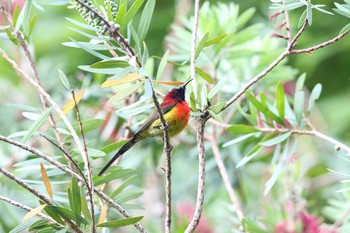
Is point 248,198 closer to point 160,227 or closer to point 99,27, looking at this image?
point 160,227

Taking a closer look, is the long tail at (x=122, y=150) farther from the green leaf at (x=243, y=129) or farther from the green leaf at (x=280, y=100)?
the green leaf at (x=280, y=100)

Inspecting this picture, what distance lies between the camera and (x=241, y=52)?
8.08 feet

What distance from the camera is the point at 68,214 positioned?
1.36m

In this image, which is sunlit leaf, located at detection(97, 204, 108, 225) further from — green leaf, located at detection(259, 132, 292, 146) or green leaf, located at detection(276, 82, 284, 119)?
green leaf, located at detection(276, 82, 284, 119)

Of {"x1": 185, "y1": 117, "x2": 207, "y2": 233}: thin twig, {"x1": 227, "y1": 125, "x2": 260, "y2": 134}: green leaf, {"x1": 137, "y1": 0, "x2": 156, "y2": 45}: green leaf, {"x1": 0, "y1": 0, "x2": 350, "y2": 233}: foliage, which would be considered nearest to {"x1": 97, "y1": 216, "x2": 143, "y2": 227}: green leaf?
{"x1": 0, "y1": 0, "x2": 350, "y2": 233}: foliage

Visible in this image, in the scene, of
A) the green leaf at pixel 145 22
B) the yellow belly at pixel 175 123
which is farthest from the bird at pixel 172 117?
the green leaf at pixel 145 22

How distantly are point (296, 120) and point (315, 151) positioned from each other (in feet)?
5.25

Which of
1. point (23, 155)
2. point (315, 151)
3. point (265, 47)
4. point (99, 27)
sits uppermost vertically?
point (99, 27)

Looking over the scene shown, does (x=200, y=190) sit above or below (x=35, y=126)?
below

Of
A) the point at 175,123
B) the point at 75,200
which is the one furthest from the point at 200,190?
the point at 175,123

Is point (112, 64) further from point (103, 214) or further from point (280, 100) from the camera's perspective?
point (280, 100)

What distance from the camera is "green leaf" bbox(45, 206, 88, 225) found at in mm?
1346

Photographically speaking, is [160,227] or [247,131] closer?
[247,131]

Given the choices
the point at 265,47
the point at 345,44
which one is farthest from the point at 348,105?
the point at 265,47
